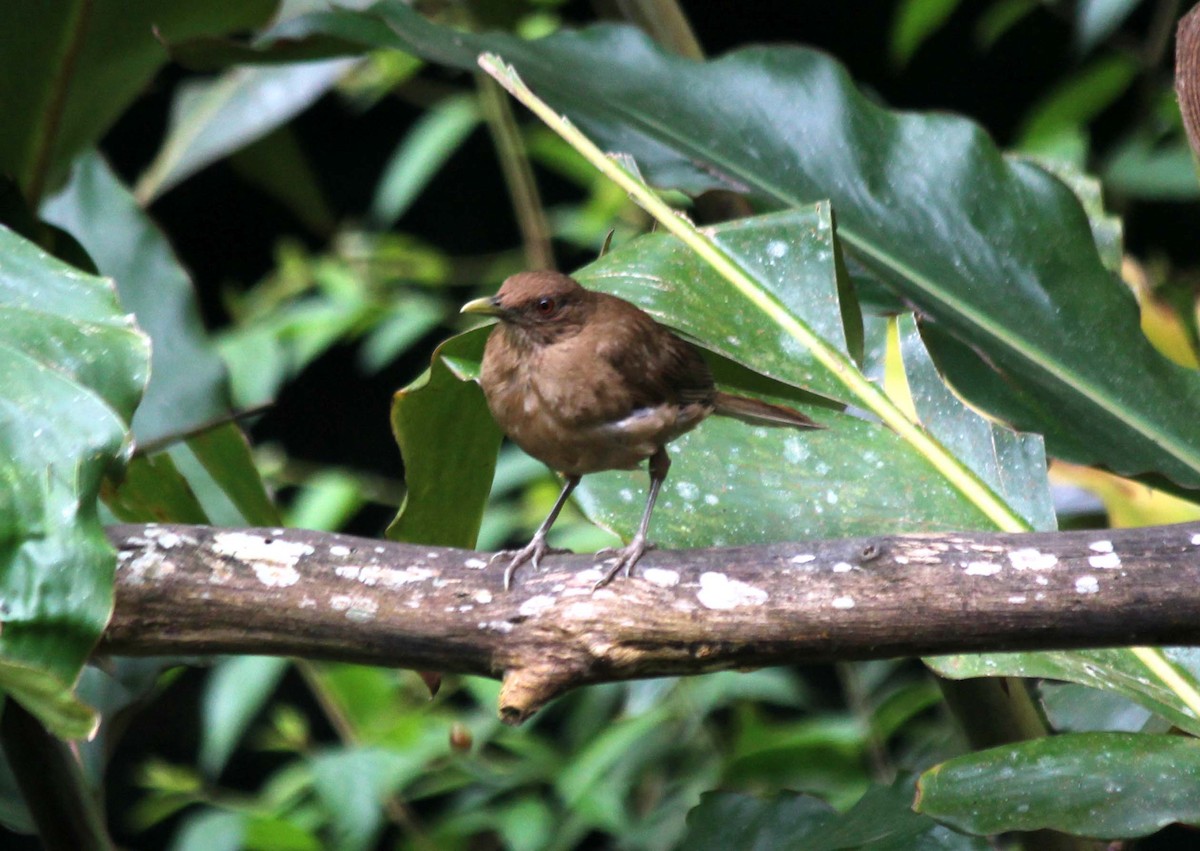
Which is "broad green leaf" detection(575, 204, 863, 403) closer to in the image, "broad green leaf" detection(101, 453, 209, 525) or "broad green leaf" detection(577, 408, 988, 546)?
"broad green leaf" detection(577, 408, 988, 546)

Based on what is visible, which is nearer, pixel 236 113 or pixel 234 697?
pixel 234 697

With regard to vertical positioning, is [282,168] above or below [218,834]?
above

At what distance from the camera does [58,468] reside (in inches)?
43.8

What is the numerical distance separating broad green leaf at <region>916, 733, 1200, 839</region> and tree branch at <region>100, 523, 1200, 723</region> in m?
0.21

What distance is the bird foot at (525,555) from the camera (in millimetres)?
1364

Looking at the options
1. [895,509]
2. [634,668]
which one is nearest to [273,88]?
[895,509]

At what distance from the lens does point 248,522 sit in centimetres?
201

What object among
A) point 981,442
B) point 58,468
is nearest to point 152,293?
point 58,468

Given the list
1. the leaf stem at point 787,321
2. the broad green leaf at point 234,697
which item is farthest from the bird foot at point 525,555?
the broad green leaf at point 234,697

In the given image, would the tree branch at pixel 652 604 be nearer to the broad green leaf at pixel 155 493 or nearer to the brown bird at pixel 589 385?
the brown bird at pixel 589 385

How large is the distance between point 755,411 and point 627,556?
555mm

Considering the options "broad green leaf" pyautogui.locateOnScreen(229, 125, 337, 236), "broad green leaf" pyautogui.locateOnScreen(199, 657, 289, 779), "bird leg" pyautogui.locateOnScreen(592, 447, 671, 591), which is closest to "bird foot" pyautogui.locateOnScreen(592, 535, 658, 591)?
"bird leg" pyautogui.locateOnScreen(592, 447, 671, 591)

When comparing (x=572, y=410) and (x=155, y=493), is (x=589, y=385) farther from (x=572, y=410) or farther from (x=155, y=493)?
(x=155, y=493)

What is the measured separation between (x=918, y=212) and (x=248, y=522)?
122cm
